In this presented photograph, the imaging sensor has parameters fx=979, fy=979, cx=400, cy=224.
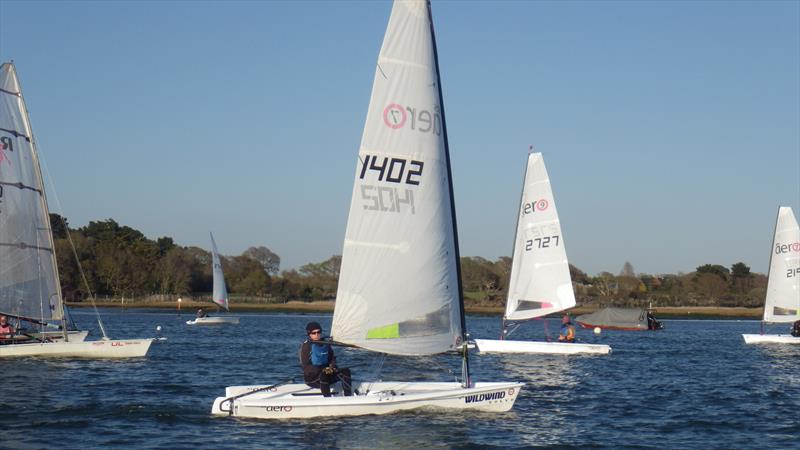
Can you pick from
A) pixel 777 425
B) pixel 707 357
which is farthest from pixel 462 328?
pixel 707 357

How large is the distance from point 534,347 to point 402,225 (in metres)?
19.9

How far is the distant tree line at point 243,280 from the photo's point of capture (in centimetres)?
12150

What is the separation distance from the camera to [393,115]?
64.5 feet

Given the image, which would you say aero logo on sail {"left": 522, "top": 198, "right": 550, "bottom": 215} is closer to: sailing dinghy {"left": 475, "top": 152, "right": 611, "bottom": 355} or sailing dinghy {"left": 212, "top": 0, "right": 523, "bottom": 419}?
sailing dinghy {"left": 475, "top": 152, "right": 611, "bottom": 355}

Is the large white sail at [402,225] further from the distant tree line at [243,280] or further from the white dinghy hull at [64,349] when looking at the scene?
the distant tree line at [243,280]

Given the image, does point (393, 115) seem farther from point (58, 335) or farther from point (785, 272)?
Result: point (785, 272)

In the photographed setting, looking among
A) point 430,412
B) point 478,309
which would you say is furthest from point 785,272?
point 478,309

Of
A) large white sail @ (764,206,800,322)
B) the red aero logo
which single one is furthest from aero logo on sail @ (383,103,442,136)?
large white sail @ (764,206,800,322)

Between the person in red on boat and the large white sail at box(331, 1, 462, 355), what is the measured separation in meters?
17.6

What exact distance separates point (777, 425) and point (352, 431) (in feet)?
32.2

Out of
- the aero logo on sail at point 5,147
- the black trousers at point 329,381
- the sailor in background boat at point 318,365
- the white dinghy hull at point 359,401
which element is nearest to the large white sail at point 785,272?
the white dinghy hull at point 359,401

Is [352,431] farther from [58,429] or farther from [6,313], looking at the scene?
[6,313]

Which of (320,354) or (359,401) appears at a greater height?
(320,354)

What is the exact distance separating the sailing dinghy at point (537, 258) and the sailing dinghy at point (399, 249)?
22547 mm
